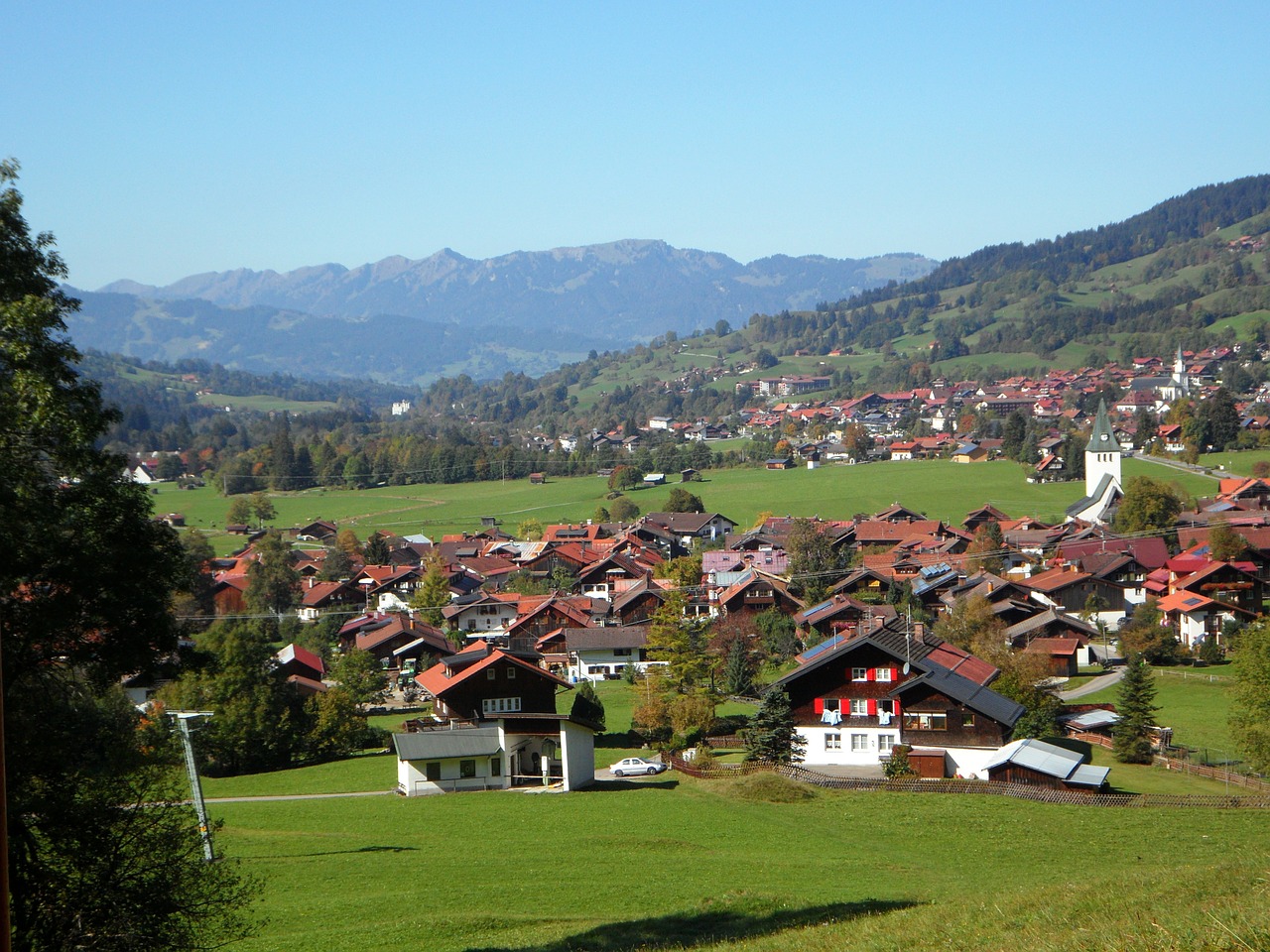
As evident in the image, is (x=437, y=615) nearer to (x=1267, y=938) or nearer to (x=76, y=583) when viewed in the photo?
(x=76, y=583)

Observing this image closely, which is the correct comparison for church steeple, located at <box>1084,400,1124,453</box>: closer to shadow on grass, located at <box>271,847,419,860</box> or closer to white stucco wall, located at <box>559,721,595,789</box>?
white stucco wall, located at <box>559,721,595,789</box>

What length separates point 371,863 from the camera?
14.7m

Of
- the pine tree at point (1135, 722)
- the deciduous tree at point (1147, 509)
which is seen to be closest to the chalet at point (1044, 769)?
the pine tree at point (1135, 722)

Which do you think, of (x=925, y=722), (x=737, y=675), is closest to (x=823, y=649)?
(x=737, y=675)

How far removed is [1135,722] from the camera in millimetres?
22938

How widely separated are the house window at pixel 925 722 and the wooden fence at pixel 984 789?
7.20 ft

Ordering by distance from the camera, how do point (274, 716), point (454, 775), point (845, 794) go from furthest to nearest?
point (274, 716), point (454, 775), point (845, 794)

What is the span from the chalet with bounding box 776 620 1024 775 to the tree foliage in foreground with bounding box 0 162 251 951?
685 inches

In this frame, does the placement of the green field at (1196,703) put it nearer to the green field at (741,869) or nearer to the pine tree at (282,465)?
the green field at (741,869)

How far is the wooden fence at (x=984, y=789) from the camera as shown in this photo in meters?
18.4

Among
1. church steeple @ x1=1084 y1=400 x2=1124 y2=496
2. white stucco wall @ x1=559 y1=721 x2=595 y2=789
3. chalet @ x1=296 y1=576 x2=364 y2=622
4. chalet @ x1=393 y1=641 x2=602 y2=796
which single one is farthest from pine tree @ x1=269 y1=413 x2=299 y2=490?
white stucco wall @ x1=559 y1=721 x2=595 y2=789

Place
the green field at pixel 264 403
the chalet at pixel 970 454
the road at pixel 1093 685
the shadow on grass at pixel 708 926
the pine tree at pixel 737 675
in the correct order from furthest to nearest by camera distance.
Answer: the green field at pixel 264 403, the chalet at pixel 970 454, the pine tree at pixel 737 675, the road at pixel 1093 685, the shadow on grass at pixel 708 926

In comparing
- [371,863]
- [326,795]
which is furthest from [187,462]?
[371,863]

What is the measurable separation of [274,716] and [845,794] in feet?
40.4
